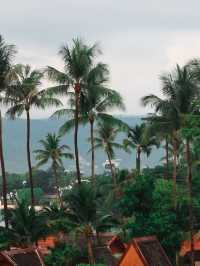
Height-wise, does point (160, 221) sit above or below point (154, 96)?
below

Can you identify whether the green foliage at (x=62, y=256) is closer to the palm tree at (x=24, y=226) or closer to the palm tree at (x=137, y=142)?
the palm tree at (x=24, y=226)

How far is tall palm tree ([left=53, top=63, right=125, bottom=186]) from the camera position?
2562 inches

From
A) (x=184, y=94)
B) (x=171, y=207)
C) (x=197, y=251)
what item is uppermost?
(x=184, y=94)

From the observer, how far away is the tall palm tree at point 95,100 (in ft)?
213

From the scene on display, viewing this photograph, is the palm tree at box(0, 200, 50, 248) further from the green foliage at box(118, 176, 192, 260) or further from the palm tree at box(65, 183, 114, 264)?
the green foliage at box(118, 176, 192, 260)

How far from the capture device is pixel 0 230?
5506cm

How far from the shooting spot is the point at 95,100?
66.6 metres

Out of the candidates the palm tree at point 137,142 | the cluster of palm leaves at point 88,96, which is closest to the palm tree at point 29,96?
the cluster of palm leaves at point 88,96

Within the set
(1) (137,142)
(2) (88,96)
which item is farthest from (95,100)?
(1) (137,142)

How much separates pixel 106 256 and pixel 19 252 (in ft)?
33.6

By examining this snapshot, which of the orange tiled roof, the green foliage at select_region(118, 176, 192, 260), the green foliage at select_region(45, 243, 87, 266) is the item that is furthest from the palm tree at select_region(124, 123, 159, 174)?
the green foliage at select_region(45, 243, 87, 266)

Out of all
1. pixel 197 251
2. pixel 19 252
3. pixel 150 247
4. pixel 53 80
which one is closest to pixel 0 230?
pixel 19 252

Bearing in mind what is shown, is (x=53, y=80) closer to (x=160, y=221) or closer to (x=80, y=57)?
(x=80, y=57)

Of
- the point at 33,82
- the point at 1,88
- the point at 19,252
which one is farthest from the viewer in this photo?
the point at 33,82
